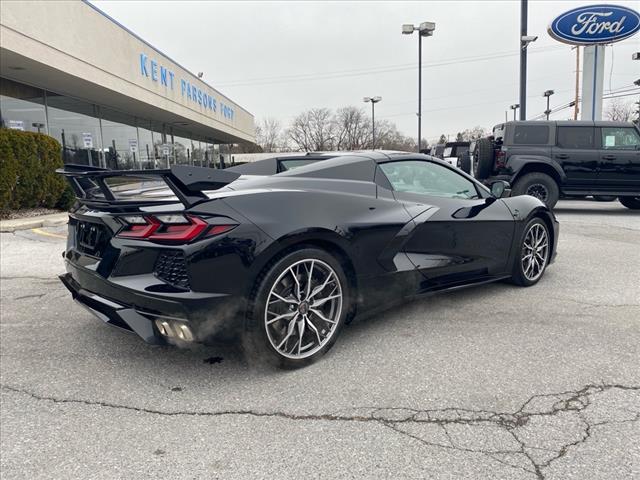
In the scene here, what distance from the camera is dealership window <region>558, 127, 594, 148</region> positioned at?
10.0 m

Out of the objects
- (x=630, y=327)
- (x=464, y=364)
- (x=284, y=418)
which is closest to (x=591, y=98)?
(x=630, y=327)

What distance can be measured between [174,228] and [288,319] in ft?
2.85

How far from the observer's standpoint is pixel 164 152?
2244 centimetres

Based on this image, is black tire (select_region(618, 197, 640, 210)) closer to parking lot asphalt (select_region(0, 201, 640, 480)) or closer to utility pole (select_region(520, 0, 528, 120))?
utility pole (select_region(520, 0, 528, 120))

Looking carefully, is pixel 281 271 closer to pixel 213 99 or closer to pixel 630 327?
pixel 630 327

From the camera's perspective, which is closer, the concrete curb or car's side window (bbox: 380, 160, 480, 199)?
car's side window (bbox: 380, 160, 480, 199)

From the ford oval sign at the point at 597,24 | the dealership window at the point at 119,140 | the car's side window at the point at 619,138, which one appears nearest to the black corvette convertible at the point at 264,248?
the car's side window at the point at 619,138

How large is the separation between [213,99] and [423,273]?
25.4 m

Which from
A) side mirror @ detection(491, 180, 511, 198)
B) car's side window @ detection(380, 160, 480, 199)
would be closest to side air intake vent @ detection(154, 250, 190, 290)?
car's side window @ detection(380, 160, 480, 199)

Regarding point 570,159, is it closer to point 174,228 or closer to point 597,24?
point 597,24

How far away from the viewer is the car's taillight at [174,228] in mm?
2527

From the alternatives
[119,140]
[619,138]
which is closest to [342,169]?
[619,138]

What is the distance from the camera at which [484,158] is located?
10.3 m

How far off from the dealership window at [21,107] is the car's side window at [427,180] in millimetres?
11772
